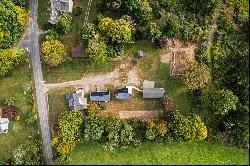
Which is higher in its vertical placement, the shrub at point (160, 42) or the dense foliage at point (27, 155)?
the shrub at point (160, 42)

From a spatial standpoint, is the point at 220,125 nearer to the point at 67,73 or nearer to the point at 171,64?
the point at 171,64

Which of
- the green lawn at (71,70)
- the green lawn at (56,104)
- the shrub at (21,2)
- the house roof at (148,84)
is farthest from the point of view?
the shrub at (21,2)

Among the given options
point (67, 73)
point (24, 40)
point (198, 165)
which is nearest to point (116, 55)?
point (67, 73)

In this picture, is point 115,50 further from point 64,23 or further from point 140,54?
point 64,23

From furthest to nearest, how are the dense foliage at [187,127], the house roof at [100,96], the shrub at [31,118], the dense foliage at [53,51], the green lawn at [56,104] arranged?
the green lawn at [56,104] < the shrub at [31,118] < the house roof at [100,96] < the dense foliage at [53,51] < the dense foliage at [187,127]

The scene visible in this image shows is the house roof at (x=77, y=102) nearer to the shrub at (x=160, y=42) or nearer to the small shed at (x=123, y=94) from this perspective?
the small shed at (x=123, y=94)

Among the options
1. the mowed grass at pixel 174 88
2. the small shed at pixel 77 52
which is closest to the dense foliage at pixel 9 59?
the small shed at pixel 77 52

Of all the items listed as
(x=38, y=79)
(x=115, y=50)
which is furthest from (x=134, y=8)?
(x=38, y=79)
